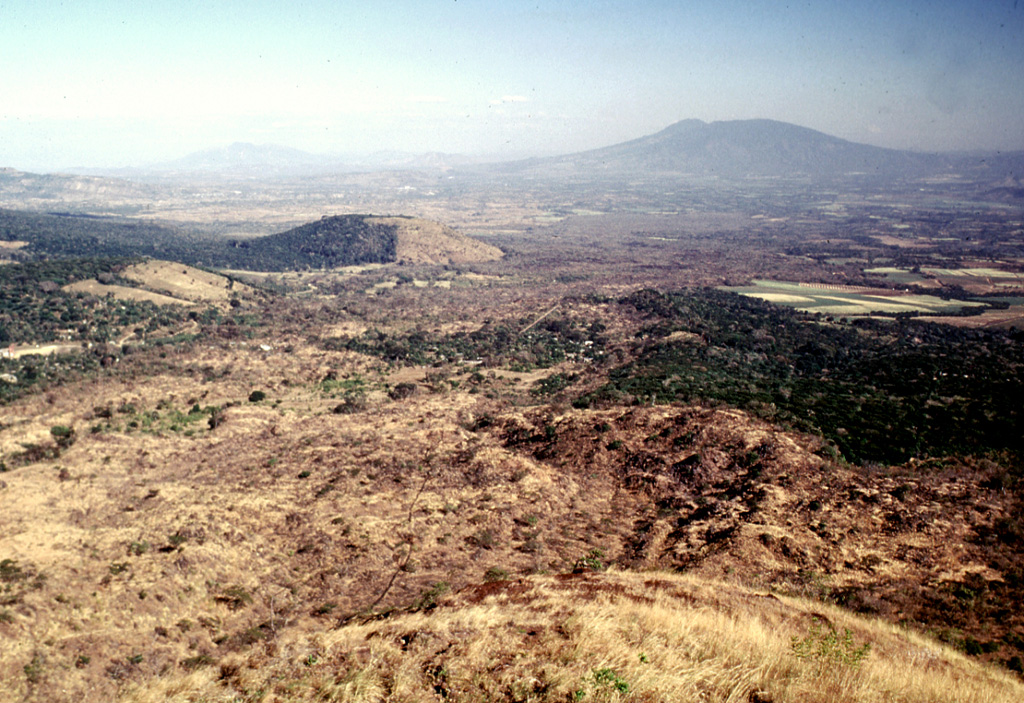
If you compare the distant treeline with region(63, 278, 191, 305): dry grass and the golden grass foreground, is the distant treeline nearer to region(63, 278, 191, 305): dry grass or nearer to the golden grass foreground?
region(63, 278, 191, 305): dry grass

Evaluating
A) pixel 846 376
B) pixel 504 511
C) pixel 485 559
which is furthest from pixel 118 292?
pixel 846 376

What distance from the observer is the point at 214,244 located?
9812 cm

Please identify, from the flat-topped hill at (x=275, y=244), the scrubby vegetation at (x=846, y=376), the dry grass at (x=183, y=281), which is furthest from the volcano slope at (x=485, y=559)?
the flat-topped hill at (x=275, y=244)

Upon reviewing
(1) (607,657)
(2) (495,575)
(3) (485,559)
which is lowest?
(3) (485,559)

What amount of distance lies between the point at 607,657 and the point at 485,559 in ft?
23.1

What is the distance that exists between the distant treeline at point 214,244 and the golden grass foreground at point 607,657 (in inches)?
3393

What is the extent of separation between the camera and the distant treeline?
83688 mm

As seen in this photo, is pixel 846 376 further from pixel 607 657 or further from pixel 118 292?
pixel 118 292

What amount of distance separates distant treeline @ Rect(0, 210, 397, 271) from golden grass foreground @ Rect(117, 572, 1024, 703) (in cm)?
8617

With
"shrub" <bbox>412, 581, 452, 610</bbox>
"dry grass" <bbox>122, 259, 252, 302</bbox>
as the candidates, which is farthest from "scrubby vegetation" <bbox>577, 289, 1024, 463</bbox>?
"dry grass" <bbox>122, 259, 252, 302</bbox>

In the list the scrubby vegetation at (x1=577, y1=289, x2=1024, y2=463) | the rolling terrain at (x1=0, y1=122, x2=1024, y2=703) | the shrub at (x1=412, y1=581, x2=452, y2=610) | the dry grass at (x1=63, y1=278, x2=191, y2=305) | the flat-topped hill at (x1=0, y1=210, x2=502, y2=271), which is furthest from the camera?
the flat-topped hill at (x1=0, y1=210, x2=502, y2=271)

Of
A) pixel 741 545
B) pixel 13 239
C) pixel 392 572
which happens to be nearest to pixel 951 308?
pixel 741 545

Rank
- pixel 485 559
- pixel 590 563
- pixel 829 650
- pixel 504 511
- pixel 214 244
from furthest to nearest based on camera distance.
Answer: pixel 214 244 < pixel 504 511 < pixel 485 559 < pixel 590 563 < pixel 829 650

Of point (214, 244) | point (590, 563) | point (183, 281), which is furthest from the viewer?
point (214, 244)
